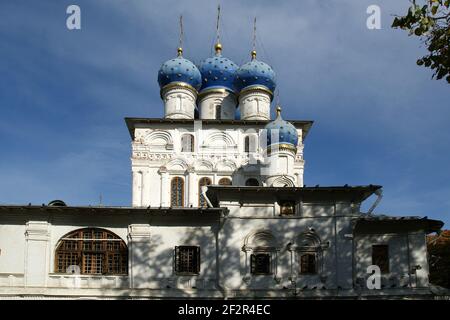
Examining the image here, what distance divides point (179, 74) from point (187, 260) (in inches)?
586

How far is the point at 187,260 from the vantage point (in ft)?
74.4

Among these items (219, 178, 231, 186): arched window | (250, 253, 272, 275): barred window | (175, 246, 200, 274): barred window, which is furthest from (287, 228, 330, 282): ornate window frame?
(219, 178, 231, 186): arched window

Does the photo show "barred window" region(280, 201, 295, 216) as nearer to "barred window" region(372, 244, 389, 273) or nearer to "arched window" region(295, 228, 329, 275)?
"arched window" region(295, 228, 329, 275)

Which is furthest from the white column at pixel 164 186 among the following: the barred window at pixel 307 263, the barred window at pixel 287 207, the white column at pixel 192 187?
the barred window at pixel 307 263

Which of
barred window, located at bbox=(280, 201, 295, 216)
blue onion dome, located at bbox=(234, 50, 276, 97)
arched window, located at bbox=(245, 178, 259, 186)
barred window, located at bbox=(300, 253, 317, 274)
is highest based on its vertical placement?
blue onion dome, located at bbox=(234, 50, 276, 97)

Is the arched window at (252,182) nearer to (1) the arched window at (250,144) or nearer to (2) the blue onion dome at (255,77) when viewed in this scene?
(1) the arched window at (250,144)

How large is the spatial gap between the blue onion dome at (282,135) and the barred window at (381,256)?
303 inches

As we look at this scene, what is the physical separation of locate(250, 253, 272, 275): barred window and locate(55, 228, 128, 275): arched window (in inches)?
199

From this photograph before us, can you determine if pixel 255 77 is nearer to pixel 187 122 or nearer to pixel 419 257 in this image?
pixel 187 122

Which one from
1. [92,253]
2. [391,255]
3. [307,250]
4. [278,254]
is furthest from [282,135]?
[92,253]

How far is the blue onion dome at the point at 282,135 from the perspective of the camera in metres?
29.6

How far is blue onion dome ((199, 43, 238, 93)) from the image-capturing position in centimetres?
3588

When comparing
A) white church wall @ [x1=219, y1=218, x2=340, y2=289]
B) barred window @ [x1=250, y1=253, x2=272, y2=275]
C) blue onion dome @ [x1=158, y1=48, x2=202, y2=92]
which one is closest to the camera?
white church wall @ [x1=219, y1=218, x2=340, y2=289]
